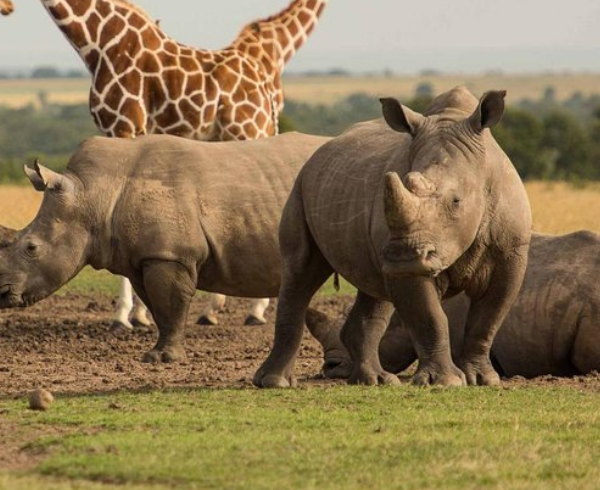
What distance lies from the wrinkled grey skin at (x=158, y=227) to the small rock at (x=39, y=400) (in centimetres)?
302

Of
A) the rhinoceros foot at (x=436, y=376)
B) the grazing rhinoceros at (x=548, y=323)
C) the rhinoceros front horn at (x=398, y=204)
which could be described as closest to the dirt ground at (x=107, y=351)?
the grazing rhinoceros at (x=548, y=323)

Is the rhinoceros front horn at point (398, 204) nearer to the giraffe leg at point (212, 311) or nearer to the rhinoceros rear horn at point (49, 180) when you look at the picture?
the rhinoceros rear horn at point (49, 180)

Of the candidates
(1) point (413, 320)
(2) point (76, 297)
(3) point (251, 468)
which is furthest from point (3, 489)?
(2) point (76, 297)

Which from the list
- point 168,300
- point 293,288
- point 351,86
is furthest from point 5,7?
point 351,86

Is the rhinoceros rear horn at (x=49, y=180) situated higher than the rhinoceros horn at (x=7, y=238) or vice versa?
the rhinoceros rear horn at (x=49, y=180)

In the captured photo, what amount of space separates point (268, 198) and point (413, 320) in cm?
353

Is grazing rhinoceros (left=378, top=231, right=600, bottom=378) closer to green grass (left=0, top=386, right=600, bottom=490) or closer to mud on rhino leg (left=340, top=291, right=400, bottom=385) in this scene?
mud on rhino leg (left=340, top=291, right=400, bottom=385)

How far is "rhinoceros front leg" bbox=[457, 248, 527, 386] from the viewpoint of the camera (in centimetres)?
1048


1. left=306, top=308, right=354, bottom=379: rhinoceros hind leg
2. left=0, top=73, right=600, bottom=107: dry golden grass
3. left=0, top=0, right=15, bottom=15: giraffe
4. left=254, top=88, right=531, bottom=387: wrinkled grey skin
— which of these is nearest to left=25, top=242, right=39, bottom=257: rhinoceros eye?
left=306, top=308, right=354, bottom=379: rhinoceros hind leg

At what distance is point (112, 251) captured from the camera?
13203mm

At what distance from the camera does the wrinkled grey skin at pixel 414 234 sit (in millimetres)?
9914

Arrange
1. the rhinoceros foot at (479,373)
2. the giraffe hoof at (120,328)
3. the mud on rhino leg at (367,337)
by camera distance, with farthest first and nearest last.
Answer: the giraffe hoof at (120,328)
the mud on rhino leg at (367,337)
the rhinoceros foot at (479,373)

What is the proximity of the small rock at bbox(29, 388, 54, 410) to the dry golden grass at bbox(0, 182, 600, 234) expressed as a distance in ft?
48.3

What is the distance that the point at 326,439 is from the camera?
858 cm
